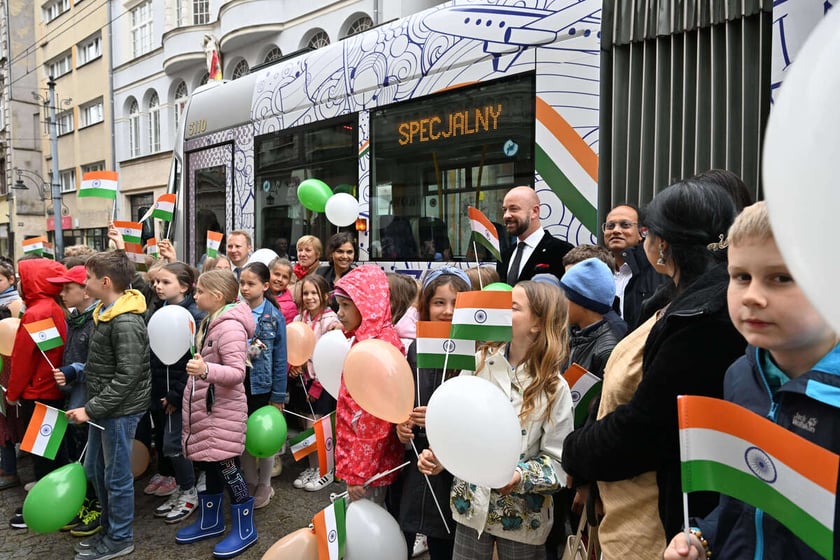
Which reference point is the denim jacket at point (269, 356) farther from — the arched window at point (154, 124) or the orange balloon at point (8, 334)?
the arched window at point (154, 124)

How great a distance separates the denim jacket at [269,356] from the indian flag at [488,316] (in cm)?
234

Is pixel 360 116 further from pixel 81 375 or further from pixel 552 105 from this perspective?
pixel 81 375

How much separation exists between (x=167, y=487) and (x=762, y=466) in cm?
431

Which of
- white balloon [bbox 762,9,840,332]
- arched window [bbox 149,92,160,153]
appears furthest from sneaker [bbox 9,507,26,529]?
arched window [bbox 149,92,160,153]

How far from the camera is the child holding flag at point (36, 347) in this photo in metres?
3.98

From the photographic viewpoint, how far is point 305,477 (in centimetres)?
454

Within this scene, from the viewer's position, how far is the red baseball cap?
4.07 metres

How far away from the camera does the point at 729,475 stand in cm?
121

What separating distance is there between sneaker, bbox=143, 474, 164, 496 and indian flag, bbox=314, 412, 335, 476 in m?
2.13

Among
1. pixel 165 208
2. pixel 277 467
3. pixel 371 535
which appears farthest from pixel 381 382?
pixel 165 208

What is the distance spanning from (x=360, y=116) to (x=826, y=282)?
502 centimetres

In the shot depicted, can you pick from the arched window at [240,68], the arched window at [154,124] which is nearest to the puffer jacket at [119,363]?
the arched window at [240,68]

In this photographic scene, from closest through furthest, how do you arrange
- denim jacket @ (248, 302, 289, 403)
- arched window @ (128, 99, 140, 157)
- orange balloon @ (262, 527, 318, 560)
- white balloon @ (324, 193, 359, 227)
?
orange balloon @ (262, 527, 318, 560) → denim jacket @ (248, 302, 289, 403) → white balloon @ (324, 193, 359, 227) → arched window @ (128, 99, 140, 157)

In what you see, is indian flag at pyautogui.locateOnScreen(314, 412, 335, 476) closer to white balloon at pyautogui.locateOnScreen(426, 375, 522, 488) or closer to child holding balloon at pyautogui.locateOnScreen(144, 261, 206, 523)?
white balloon at pyautogui.locateOnScreen(426, 375, 522, 488)
